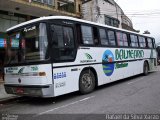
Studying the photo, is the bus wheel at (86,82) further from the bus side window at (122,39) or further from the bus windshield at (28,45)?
the bus side window at (122,39)

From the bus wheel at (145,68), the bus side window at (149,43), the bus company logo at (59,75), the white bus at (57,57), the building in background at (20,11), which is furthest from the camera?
the bus side window at (149,43)

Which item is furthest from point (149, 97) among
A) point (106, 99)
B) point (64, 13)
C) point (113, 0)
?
point (113, 0)

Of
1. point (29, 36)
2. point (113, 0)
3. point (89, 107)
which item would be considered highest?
point (113, 0)

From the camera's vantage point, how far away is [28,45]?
736 cm

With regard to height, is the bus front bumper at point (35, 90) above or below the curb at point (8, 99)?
above

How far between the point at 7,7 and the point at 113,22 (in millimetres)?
18864

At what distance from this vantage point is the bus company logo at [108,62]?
392 inches

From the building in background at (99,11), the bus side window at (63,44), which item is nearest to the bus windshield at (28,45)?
the bus side window at (63,44)

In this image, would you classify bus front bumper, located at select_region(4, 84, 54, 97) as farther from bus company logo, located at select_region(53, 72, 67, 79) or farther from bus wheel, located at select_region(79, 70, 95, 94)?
bus wheel, located at select_region(79, 70, 95, 94)

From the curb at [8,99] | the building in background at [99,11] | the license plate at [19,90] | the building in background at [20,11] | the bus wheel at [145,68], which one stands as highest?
the building in background at [99,11]

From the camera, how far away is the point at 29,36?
7.38m

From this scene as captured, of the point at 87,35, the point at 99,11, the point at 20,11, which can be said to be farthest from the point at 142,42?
the point at 99,11

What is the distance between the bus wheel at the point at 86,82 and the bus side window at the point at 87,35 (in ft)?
4.14

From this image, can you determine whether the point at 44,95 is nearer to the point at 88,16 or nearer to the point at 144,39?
the point at 144,39
